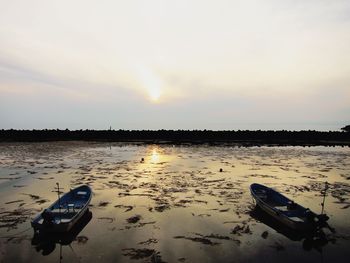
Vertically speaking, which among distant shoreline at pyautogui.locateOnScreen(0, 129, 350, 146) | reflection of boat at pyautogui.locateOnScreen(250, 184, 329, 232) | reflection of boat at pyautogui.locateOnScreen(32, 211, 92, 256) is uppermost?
distant shoreline at pyautogui.locateOnScreen(0, 129, 350, 146)

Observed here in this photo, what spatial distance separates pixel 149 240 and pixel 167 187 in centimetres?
1124

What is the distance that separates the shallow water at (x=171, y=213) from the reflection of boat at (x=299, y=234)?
0.15m

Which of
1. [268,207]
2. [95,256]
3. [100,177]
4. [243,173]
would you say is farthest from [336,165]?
[95,256]

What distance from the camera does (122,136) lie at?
10488 centimetres

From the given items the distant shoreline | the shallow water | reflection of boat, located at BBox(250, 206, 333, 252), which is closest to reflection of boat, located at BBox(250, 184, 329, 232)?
reflection of boat, located at BBox(250, 206, 333, 252)

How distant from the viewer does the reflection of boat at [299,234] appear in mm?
14719

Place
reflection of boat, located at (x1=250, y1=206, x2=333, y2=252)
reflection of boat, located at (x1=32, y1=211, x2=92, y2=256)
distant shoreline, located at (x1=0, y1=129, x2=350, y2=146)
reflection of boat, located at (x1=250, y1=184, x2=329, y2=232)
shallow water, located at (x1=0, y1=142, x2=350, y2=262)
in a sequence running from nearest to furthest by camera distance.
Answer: shallow water, located at (x1=0, y1=142, x2=350, y2=262) < reflection of boat, located at (x1=32, y1=211, x2=92, y2=256) < reflection of boat, located at (x1=250, y1=206, x2=333, y2=252) < reflection of boat, located at (x1=250, y1=184, x2=329, y2=232) < distant shoreline, located at (x1=0, y1=129, x2=350, y2=146)

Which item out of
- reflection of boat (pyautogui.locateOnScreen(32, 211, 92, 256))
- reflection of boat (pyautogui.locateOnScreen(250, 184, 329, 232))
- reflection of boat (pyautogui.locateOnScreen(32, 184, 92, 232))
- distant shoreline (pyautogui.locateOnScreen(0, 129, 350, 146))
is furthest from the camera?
distant shoreline (pyautogui.locateOnScreen(0, 129, 350, 146))

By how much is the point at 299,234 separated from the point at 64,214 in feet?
41.7

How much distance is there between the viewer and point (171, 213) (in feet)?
62.7

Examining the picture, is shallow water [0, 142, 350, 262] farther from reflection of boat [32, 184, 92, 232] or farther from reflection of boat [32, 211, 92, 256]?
reflection of boat [32, 184, 92, 232]

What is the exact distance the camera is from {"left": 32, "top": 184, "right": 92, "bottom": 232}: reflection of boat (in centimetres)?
1454

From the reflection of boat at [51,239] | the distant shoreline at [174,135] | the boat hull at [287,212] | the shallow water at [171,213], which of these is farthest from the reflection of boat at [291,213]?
the distant shoreline at [174,135]

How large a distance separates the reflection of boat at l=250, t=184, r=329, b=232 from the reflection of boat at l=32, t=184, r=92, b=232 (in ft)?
35.9
